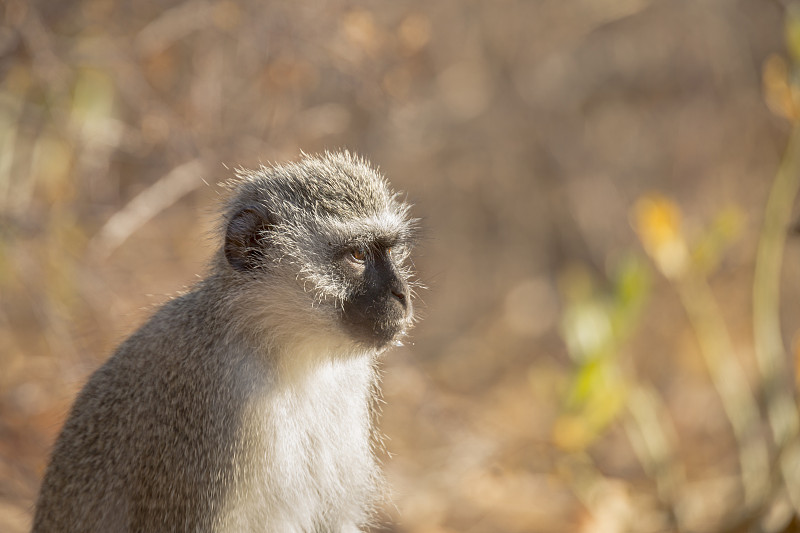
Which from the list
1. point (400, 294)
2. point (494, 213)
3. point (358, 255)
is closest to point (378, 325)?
point (400, 294)

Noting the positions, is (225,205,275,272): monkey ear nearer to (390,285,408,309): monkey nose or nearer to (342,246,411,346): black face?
(342,246,411,346): black face

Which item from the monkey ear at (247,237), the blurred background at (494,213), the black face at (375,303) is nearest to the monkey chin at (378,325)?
the black face at (375,303)

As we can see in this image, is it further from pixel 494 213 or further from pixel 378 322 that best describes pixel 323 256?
pixel 494 213

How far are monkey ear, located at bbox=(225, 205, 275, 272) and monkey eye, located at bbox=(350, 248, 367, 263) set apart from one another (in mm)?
307

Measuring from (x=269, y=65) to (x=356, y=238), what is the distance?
238 cm

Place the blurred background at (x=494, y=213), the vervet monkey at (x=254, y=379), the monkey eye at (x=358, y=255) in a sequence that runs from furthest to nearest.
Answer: the blurred background at (x=494, y=213)
the monkey eye at (x=358, y=255)
the vervet monkey at (x=254, y=379)

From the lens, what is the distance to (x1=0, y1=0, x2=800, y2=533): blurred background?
491cm

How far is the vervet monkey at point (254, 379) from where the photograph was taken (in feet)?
9.90

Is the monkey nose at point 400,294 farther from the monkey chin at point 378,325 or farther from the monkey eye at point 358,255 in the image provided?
the monkey eye at point 358,255

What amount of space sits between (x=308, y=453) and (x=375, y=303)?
613mm

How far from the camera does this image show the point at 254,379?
3.07 m

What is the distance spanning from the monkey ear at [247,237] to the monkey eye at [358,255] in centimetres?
31

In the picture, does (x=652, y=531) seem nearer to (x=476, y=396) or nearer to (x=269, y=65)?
(x=476, y=396)

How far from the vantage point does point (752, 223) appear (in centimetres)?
791
